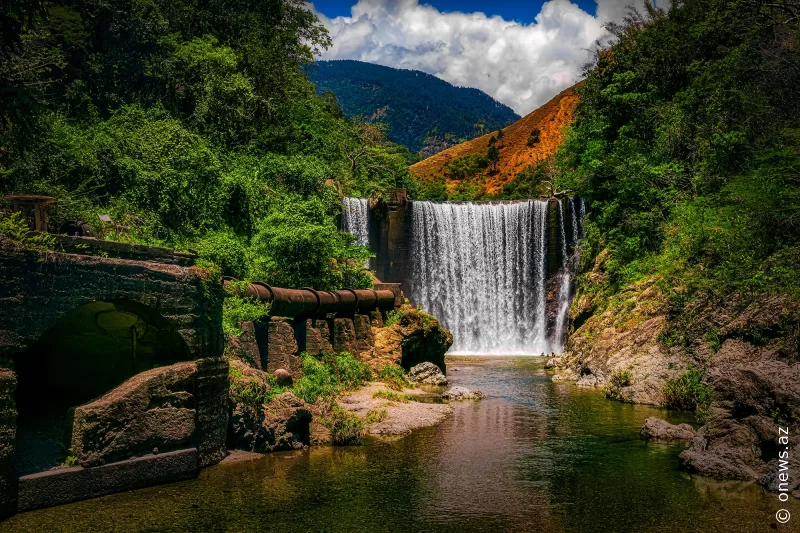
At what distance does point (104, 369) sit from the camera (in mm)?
12594

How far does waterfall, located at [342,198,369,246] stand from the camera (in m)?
34.4

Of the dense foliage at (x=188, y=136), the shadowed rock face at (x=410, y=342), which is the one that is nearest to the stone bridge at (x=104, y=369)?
the dense foliage at (x=188, y=136)

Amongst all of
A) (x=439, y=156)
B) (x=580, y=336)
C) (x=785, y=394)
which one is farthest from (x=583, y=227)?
(x=439, y=156)

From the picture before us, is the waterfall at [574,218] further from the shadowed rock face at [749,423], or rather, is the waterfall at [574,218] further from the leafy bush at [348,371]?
the shadowed rock face at [749,423]

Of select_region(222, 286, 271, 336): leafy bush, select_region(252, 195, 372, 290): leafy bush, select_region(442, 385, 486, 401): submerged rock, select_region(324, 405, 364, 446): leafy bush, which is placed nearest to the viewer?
select_region(324, 405, 364, 446): leafy bush

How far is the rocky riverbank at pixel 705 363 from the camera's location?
1125cm

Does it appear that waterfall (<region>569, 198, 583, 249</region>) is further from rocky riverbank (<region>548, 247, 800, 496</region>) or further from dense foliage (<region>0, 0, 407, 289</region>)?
dense foliage (<region>0, 0, 407, 289</region>)

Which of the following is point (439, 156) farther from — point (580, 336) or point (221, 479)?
point (221, 479)

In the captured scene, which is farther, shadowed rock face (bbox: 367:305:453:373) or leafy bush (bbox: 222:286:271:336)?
shadowed rock face (bbox: 367:305:453:373)

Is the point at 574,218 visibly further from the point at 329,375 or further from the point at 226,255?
the point at 329,375

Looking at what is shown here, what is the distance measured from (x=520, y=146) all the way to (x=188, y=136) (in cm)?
7155

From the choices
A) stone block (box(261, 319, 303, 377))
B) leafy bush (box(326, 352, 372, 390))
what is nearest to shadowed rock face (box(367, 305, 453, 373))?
leafy bush (box(326, 352, 372, 390))

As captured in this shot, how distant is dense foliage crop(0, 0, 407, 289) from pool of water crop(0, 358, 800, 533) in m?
8.24

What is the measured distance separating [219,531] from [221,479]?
7.16 ft
